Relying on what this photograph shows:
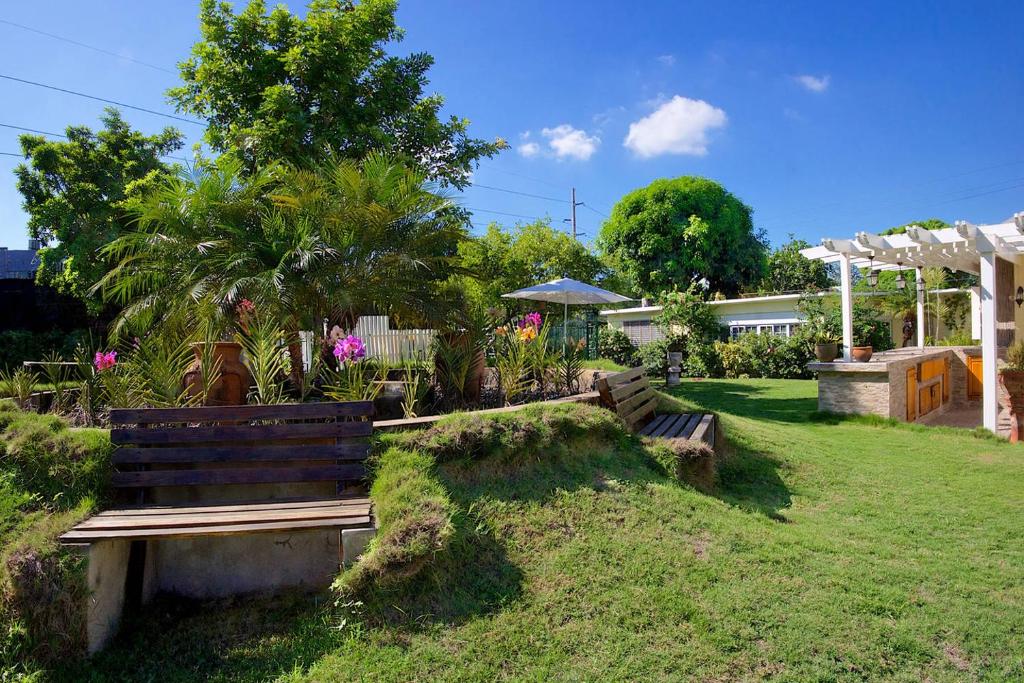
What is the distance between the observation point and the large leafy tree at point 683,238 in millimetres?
29344

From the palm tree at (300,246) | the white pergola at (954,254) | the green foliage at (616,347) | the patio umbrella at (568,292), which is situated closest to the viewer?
the palm tree at (300,246)

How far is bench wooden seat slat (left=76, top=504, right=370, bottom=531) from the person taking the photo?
336 centimetres

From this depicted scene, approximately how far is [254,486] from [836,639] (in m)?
3.43

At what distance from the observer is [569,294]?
42.0ft

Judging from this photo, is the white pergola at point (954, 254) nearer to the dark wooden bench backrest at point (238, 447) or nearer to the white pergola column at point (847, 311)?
the white pergola column at point (847, 311)

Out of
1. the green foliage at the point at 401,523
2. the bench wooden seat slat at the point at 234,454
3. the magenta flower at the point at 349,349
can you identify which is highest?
the magenta flower at the point at 349,349

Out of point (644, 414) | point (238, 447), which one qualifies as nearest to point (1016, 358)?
point (644, 414)

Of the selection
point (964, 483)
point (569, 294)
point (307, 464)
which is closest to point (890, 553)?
point (964, 483)

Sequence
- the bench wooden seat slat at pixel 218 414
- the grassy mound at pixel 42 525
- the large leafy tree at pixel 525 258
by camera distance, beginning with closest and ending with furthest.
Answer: the grassy mound at pixel 42 525, the bench wooden seat slat at pixel 218 414, the large leafy tree at pixel 525 258

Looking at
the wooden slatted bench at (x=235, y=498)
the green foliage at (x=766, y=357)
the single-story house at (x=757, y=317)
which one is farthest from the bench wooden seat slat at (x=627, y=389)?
the single-story house at (x=757, y=317)

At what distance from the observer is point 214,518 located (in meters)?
3.47

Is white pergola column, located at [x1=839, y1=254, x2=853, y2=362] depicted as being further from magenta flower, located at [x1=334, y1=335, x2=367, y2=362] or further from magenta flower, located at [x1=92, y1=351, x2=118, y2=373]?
magenta flower, located at [x1=92, y1=351, x2=118, y2=373]

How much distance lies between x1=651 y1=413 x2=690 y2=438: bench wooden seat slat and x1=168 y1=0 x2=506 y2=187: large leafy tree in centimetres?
607

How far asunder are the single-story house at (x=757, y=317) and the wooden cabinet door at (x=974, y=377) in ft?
23.5
